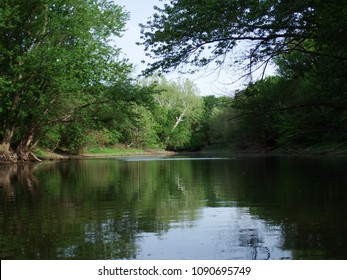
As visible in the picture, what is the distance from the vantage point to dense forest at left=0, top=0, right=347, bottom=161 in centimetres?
1709

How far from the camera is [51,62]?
3191 cm

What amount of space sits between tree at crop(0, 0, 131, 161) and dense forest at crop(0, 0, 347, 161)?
0.28 ft

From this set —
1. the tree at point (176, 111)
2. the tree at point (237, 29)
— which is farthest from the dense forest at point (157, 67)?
the tree at point (176, 111)

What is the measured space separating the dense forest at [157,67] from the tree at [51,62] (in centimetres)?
8

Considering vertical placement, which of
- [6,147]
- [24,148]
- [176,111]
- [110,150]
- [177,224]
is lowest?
[110,150]

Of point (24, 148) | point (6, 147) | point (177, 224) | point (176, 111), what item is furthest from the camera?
point (176, 111)

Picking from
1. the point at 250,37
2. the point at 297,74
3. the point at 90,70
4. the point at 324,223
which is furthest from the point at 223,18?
the point at 90,70

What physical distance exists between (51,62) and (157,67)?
15481 mm

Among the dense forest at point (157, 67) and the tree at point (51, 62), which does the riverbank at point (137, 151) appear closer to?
the dense forest at point (157, 67)

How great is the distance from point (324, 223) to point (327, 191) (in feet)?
18.1

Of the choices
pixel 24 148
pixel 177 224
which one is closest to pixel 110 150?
pixel 24 148

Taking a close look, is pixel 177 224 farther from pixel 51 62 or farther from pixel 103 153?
pixel 103 153

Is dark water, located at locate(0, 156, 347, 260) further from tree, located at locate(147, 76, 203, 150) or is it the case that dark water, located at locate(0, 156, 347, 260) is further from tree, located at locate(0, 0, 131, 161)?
tree, located at locate(147, 76, 203, 150)

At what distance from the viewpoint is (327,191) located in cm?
1354
